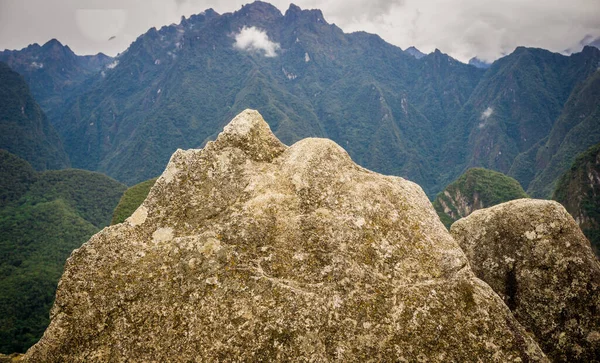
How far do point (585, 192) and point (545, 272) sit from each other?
7509 inches

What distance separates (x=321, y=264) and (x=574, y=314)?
977 centimetres

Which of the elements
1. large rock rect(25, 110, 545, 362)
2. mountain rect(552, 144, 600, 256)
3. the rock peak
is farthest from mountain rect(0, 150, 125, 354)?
mountain rect(552, 144, 600, 256)

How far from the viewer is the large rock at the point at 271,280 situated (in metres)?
7.81

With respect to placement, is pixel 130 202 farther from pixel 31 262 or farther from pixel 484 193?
pixel 484 193

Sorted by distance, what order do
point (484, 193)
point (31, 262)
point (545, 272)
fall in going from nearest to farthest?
point (545, 272)
point (31, 262)
point (484, 193)

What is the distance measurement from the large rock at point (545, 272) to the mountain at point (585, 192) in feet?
530

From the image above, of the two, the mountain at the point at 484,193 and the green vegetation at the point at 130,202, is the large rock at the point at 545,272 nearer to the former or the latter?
the green vegetation at the point at 130,202

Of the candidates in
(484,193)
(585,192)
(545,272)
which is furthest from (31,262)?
(585,192)

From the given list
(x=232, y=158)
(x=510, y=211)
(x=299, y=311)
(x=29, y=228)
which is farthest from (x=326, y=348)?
(x=29, y=228)

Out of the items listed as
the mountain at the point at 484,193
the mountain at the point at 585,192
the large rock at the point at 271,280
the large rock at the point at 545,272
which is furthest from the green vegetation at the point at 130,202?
the mountain at the point at 585,192

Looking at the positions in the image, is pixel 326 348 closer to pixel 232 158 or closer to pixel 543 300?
pixel 232 158

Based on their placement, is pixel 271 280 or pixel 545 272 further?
pixel 545 272

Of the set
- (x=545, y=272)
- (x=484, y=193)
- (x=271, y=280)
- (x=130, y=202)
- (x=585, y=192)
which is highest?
(x=484, y=193)

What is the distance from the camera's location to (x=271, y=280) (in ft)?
28.2
